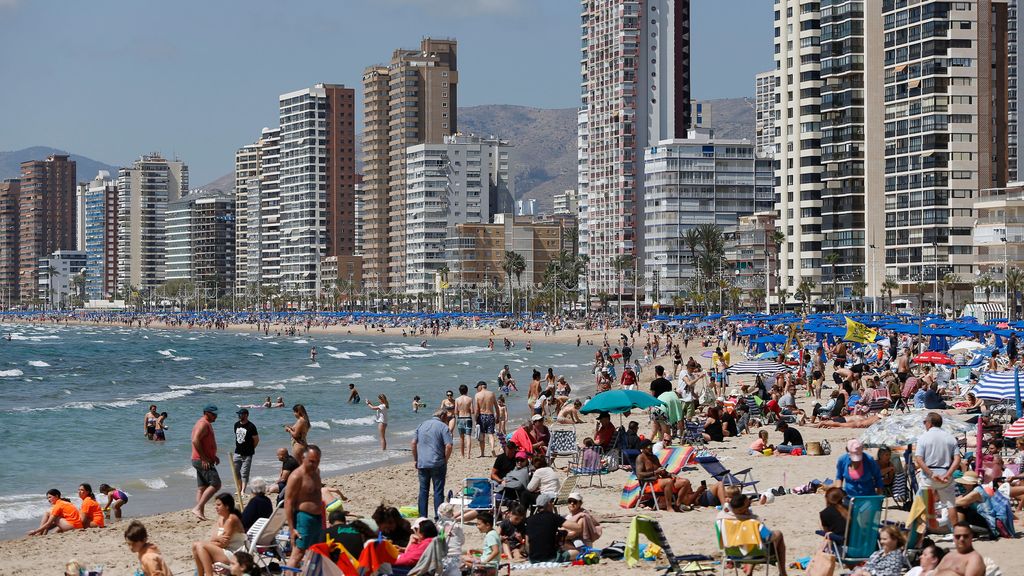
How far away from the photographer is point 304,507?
1283 cm

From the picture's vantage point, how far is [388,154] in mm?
196375

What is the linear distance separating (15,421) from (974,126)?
76.6m

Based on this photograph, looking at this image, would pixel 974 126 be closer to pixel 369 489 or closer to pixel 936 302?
pixel 936 302

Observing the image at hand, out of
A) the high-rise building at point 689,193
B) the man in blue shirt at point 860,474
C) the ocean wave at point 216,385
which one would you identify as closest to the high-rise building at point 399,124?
the high-rise building at point 689,193

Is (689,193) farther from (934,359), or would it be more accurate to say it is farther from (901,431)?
(901,431)

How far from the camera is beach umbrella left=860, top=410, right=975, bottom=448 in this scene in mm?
15500

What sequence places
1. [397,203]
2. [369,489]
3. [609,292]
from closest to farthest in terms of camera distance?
[369,489], [609,292], [397,203]

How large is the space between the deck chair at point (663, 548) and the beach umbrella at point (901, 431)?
372cm

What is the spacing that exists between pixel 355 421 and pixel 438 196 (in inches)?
5889

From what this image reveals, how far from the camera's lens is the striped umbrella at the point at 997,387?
20.1m

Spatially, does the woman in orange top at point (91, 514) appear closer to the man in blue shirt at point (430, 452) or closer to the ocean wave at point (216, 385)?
the man in blue shirt at point (430, 452)

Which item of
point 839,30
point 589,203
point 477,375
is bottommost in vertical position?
point 477,375

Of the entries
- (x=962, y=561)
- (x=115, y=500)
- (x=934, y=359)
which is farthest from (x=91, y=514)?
(x=934, y=359)

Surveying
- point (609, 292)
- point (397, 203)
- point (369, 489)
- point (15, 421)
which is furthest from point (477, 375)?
point (397, 203)
